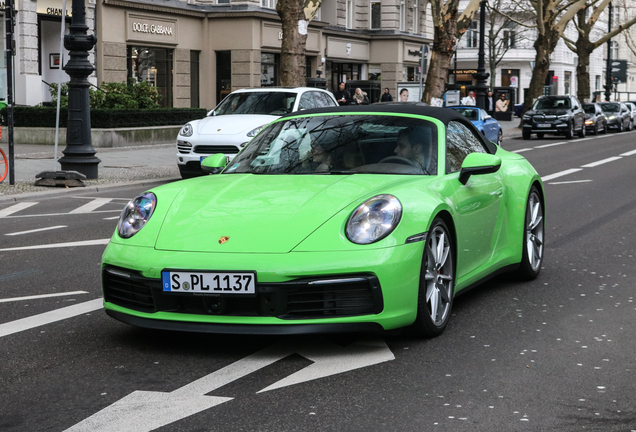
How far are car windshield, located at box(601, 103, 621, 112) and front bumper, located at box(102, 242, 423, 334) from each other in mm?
44126

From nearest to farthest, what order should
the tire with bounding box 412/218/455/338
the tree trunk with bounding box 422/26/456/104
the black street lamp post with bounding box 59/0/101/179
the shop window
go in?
the tire with bounding box 412/218/455/338, the black street lamp post with bounding box 59/0/101/179, the tree trunk with bounding box 422/26/456/104, the shop window

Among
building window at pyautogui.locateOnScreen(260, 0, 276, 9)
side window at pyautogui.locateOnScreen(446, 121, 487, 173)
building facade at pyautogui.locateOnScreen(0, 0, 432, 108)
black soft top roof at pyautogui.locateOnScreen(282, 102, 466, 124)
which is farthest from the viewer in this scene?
building window at pyautogui.locateOnScreen(260, 0, 276, 9)

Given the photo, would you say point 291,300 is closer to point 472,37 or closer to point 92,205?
point 92,205

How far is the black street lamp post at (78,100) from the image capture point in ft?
53.6

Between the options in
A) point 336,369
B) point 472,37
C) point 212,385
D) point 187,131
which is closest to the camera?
point 212,385

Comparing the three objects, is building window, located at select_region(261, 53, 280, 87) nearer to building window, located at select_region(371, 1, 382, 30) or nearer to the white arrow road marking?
building window, located at select_region(371, 1, 382, 30)

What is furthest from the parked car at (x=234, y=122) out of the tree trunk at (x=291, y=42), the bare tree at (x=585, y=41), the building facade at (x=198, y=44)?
the bare tree at (x=585, y=41)

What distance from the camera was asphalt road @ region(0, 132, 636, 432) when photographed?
13.1 ft

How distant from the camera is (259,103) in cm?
1788

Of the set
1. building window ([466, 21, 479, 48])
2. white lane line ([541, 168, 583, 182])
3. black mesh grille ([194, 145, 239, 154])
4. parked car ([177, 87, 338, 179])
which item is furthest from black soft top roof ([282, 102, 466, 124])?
building window ([466, 21, 479, 48])

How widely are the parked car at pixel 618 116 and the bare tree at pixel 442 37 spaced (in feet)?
50.0

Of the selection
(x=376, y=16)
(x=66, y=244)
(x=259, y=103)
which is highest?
(x=376, y=16)

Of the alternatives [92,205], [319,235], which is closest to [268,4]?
[92,205]

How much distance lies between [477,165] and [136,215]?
203 centimetres
